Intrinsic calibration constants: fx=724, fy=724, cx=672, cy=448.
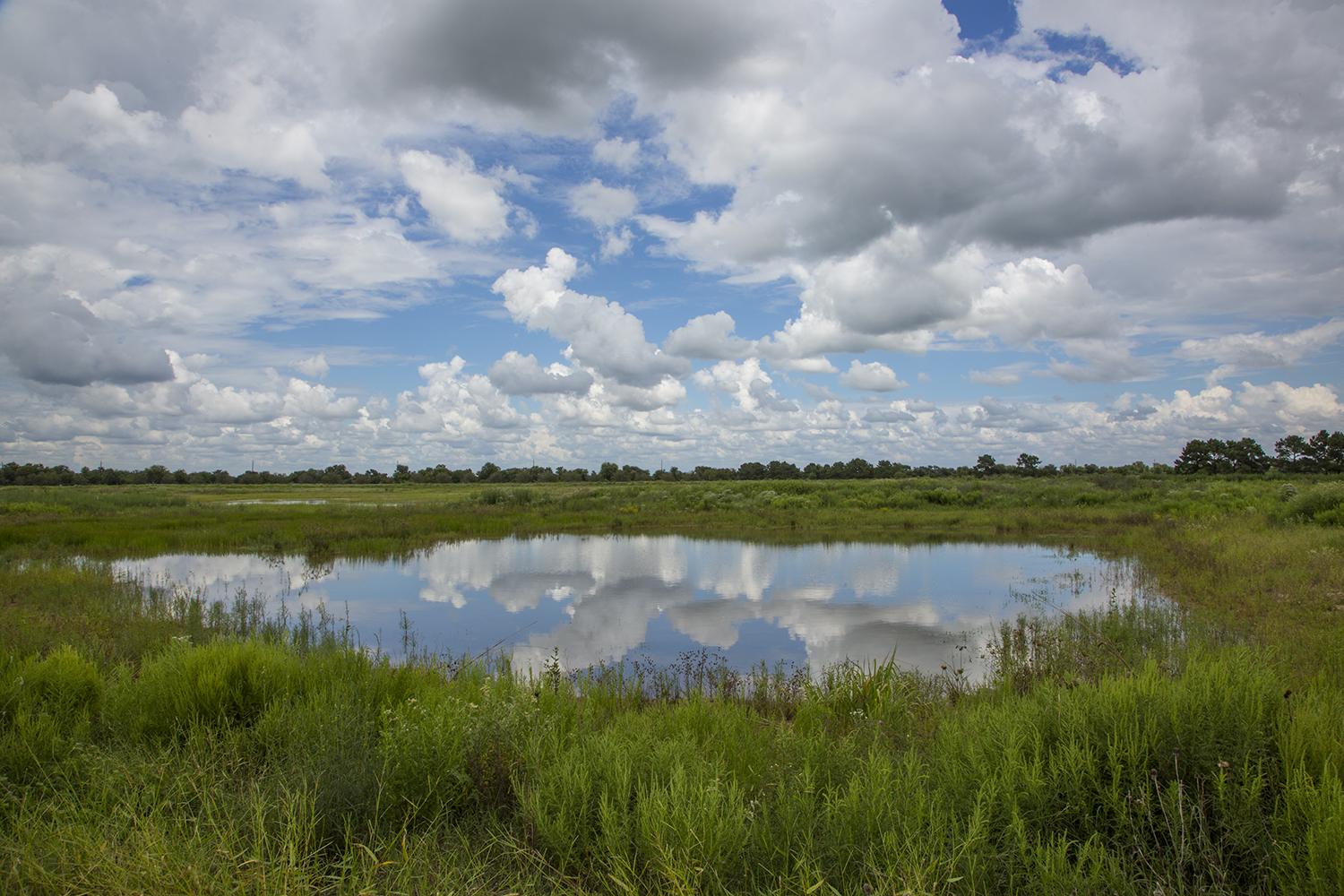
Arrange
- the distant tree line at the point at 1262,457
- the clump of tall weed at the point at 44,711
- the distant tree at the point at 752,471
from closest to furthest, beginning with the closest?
the clump of tall weed at the point at 44,711 < the distant tree line at the point at 1262,457 < the distant tree at the point at 752,471

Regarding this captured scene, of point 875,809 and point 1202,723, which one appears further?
point 1202,723

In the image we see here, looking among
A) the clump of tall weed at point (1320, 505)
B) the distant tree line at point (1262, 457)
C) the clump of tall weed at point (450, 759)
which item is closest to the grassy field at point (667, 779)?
the clump of tall weed at point (450, 759)

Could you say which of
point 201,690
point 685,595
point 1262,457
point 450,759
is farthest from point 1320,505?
point 1262,457

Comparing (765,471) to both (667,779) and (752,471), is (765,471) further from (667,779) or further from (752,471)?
(667,779)

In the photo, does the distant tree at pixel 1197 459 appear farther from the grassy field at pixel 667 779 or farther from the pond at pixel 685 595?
the grassy field at pixel 667 779

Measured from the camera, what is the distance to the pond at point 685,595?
11562 mm

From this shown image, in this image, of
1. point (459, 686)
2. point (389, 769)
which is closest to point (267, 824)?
point (389, 769)

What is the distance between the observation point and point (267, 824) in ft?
13.3

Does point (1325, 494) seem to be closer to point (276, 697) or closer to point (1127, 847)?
point (1127, 847)

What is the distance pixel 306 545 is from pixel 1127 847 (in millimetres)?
25610

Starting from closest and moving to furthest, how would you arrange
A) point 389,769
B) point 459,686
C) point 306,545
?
point 389,769 → point 459,686 → point 306,545

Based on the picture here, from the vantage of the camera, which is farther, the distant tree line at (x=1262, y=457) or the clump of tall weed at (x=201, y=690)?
the distant tree line at (x=1262, y=457)

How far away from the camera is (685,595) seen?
637 inches

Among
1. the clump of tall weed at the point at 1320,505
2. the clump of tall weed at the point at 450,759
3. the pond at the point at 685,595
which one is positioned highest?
the clump of tall weed at the point at 1320,505
